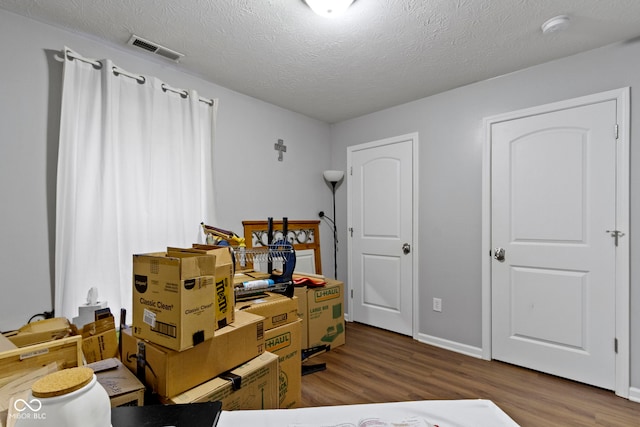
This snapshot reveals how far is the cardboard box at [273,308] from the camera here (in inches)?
73.8

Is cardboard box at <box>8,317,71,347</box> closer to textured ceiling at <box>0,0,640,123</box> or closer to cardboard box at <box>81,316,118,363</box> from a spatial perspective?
cardboard box at <box>81,316,118,363</box>

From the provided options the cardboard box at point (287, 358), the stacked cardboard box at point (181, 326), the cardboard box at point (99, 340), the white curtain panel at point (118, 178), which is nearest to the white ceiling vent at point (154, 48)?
the white curtain panel at point (118, 178)

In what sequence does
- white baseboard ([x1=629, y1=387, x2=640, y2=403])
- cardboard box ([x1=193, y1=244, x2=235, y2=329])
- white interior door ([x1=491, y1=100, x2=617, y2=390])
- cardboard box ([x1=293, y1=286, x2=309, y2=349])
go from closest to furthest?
cardboard box ([x1=193, y1=244, x2=235, y2=329]) < white baseboard ([x1=629, y1=387, x2=640, y2=403]) < white interior door ([x1=491, y1=100, x2=617, y2=390]) < cardboard box ([x1=293, y1=286, x2=309, y2=349])

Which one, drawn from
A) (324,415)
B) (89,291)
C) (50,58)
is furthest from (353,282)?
(50,58)

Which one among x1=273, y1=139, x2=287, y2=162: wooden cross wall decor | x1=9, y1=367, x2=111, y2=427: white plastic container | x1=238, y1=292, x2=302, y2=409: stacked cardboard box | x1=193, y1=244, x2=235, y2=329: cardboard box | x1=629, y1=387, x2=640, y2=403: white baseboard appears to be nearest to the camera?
x1=9, y1=367, x2=111, y2=427: white plastic container

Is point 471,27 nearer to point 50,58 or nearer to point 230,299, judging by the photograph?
point 230,299

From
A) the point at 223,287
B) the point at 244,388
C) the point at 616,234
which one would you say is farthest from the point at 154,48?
the point at 616,234

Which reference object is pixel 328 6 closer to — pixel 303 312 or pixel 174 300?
pixel 174 300

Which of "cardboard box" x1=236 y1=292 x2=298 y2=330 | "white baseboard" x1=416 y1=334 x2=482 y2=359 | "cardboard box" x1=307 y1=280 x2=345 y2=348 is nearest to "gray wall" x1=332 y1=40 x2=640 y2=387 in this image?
"white baseboard" x1=416 y1=334 x2=482 y2=359

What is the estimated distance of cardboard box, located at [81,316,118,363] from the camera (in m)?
1.60

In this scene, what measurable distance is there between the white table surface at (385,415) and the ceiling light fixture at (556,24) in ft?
7.16

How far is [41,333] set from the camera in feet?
5.20

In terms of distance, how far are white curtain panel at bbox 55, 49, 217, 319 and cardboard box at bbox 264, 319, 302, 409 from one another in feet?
3.63

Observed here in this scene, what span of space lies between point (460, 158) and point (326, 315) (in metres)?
1.95
